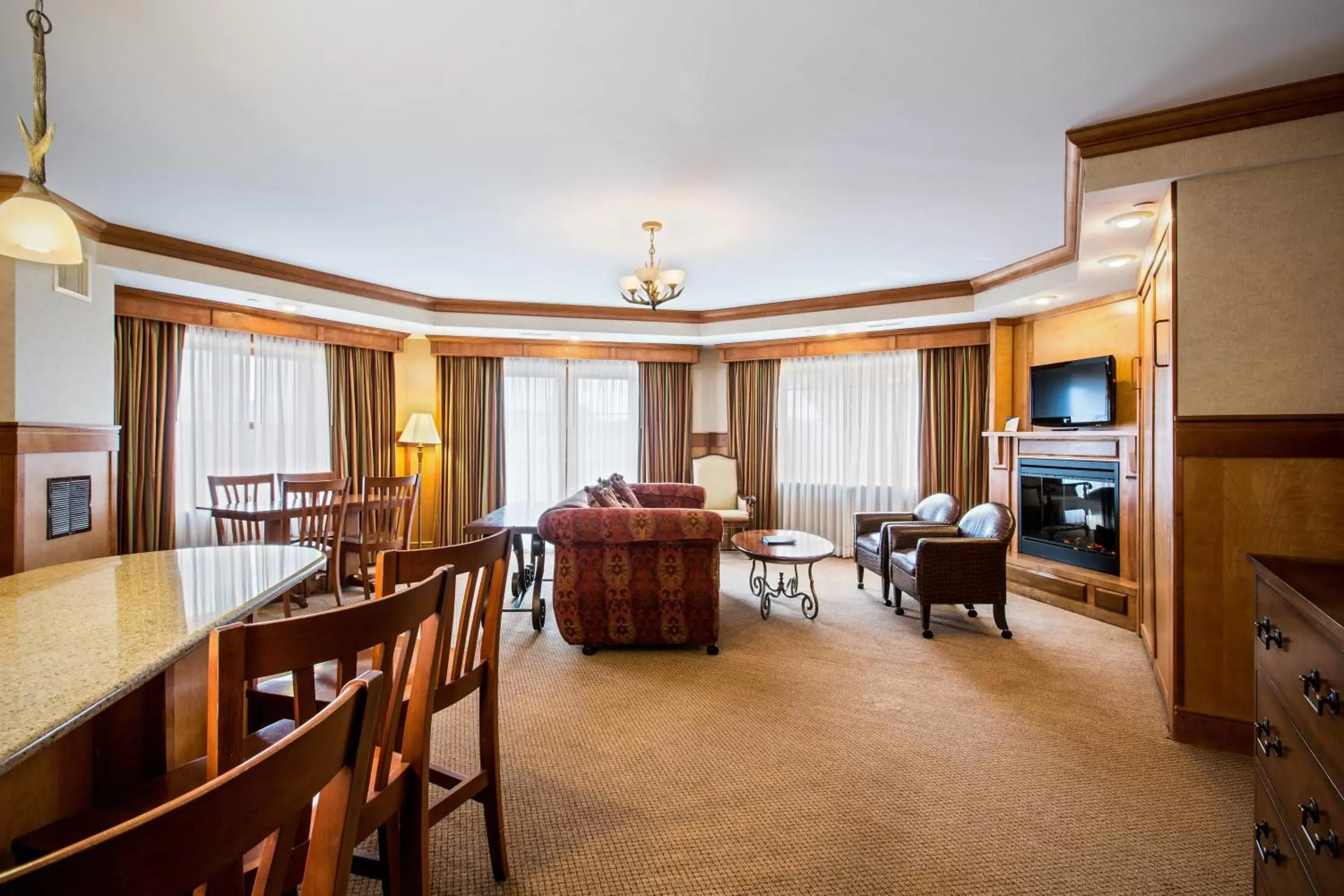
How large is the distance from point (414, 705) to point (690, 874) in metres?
0.98

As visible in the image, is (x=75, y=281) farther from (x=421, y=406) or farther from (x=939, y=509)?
(x=939, y=509)

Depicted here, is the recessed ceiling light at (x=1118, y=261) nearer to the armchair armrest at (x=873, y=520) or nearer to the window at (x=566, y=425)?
the armchair armrest at (x=873, y=520)

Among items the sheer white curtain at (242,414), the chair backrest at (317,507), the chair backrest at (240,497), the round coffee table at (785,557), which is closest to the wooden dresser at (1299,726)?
the round coffee table at (785,557)

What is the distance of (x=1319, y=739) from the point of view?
1.12 meters

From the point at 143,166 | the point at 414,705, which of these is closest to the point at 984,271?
the point at 414,705

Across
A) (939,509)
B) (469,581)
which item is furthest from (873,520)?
(469,581)

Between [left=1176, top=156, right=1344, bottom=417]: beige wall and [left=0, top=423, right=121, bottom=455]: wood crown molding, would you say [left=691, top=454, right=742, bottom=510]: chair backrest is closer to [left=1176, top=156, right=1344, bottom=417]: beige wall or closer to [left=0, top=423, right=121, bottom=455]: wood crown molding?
[left=1176, top=156, right=1344, bottom=417]: beige wall

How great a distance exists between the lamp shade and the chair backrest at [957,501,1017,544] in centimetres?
482

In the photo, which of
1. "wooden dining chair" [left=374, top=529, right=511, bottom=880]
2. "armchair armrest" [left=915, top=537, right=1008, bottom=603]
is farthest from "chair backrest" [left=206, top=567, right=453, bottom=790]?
"armchair armrest" [left=915, top=537, right=1008, bottom=603]

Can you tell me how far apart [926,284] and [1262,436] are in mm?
3063

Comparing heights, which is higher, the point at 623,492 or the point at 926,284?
the point at 926,284

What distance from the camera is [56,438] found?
3.33 m

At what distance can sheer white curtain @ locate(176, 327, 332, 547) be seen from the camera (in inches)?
184

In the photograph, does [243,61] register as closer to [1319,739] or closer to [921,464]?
[1319,739]
